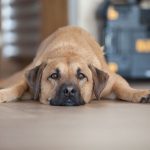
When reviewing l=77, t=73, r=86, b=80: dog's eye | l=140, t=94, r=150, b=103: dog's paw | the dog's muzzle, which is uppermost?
l=77, t=73, r=86, b=80: dog's eye

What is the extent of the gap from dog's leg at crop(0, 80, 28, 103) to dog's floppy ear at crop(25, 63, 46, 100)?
0.14 meters

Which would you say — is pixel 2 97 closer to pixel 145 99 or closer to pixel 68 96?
pixel 68 96

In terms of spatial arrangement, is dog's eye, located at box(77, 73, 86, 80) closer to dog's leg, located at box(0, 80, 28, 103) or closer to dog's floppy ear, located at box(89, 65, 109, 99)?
dog's floppy ear, located at box(89, 65, 109, 99)

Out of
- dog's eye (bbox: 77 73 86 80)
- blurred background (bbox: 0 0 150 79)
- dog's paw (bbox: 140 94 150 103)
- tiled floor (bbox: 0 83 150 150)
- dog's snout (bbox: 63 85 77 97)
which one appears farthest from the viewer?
blurred background (bbox: 0 0 150 79)

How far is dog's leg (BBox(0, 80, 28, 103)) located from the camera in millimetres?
3199

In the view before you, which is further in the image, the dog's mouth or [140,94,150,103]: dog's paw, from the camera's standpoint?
[140,94,150,103]: dog's paw

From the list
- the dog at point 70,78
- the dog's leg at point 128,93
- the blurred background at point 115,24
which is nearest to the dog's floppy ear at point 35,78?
the dog at point 70,78

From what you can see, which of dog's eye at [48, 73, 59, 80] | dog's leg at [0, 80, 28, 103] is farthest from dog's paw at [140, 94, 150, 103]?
dog's leg at [0, 80, 28, 103]

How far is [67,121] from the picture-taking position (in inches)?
99.0

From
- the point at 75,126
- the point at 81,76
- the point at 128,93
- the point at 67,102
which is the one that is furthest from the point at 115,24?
the point at 75,126

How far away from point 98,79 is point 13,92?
490 mm

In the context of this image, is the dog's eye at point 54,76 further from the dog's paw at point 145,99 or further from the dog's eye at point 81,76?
the dog's paw at point 145,99

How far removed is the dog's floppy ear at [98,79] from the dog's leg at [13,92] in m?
0.43

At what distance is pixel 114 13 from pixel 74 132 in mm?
3458
